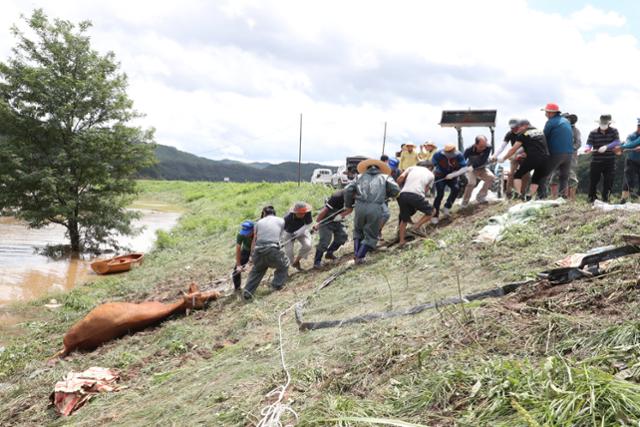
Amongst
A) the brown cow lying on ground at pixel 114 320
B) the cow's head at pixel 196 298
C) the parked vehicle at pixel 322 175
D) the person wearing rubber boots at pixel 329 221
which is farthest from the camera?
the parked vehicle at pixel 322 175

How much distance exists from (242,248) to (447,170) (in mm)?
3887

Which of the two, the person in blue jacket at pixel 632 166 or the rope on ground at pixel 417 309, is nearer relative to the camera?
the rope on ground at pixel 417 309

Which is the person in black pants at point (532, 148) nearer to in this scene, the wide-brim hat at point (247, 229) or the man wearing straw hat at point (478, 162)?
the man wearing straw hat at point (478, 162)

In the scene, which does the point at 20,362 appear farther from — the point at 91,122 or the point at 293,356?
the point at 91,122

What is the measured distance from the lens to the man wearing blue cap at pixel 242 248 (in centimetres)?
827

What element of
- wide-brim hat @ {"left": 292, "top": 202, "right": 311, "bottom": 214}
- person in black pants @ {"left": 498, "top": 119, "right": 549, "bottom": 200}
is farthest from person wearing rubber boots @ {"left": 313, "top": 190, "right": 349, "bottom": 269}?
person in black pants @ {"left": 498, "top": 119, "right": 549, "bottom": 200}

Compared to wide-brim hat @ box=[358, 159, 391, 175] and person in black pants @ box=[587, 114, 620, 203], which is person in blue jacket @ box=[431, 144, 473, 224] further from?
person in black pants @ box=[587, 114, 620, 203]

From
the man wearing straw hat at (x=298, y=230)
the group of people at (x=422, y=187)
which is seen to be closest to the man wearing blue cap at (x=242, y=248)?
the group of people at (x=422, y=187)

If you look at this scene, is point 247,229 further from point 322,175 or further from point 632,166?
point 322,175

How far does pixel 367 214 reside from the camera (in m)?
7.83

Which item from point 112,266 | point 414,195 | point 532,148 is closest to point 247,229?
point 414,195

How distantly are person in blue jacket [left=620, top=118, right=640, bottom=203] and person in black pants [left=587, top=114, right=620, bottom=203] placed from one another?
216 millimetres

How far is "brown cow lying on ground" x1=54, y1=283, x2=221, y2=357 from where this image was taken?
652 cm

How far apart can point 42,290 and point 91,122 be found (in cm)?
636
